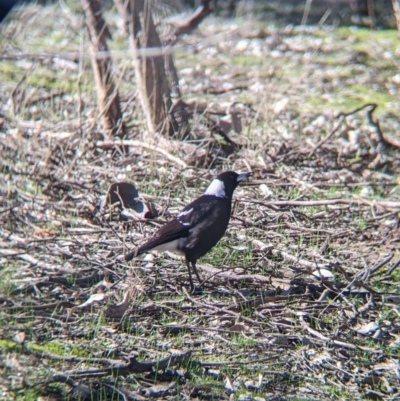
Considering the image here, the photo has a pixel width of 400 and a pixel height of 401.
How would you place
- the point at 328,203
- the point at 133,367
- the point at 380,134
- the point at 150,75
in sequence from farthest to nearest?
the point at 380,134 < the point at 150,75 < the point at 328,203 < the point at 133,367

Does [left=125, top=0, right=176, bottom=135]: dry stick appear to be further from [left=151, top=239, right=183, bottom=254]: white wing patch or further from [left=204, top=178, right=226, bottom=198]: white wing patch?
[left=151, top=239, right=183, bottom=254]: white wing patch

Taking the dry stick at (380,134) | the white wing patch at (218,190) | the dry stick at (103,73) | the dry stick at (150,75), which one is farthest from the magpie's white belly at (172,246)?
the dry stick at (380,134)

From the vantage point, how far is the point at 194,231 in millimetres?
4820

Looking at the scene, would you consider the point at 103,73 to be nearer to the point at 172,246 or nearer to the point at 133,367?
the point at 172,246

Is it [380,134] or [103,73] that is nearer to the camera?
[103,73]

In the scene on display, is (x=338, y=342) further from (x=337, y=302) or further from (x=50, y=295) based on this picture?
(x=50, y=295)

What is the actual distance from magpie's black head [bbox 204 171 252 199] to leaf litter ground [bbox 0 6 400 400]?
0.37 m

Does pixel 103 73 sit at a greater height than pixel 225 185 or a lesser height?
greater

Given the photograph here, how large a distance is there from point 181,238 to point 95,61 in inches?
105

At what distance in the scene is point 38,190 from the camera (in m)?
6.23

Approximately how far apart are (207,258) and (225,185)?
1.70ft

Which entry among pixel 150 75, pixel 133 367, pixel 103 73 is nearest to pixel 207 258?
pixel 133 367

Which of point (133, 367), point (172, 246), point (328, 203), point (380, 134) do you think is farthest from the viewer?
point (380, 134)

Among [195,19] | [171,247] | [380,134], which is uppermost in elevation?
[195,19]
